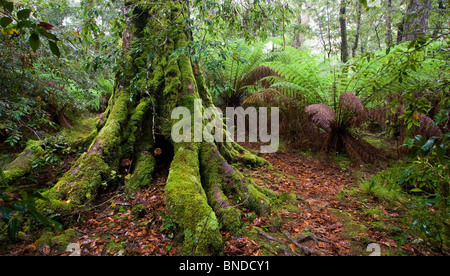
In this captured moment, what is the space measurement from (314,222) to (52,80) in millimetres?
4580

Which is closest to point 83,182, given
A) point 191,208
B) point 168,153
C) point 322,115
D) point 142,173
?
point 142,173

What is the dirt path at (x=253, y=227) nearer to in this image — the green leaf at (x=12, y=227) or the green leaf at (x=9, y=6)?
the green leaf at (x=12, y=227)

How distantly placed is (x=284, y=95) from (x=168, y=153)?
2429mm

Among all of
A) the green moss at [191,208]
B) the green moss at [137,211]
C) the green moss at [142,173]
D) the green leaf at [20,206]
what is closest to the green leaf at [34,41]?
the green leaf at [20,206]

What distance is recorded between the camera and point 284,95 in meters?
4.18

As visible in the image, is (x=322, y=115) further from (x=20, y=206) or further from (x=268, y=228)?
(x=20, y=206)

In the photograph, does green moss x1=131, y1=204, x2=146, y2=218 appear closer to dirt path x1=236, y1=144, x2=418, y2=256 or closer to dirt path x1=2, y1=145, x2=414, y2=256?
dirt path x1=2, y1=145, x2=414, y2=256

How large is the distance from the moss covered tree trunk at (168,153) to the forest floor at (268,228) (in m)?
0.14

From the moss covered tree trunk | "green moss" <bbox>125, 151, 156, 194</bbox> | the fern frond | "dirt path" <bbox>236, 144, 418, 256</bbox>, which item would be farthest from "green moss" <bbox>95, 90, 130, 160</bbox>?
the fern frond

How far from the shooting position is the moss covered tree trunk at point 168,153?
184cm

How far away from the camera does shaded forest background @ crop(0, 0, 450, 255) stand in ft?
5.66

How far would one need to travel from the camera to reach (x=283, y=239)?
74.2 inches

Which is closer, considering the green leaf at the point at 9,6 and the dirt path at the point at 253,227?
the green leaf at the point at 9,6
